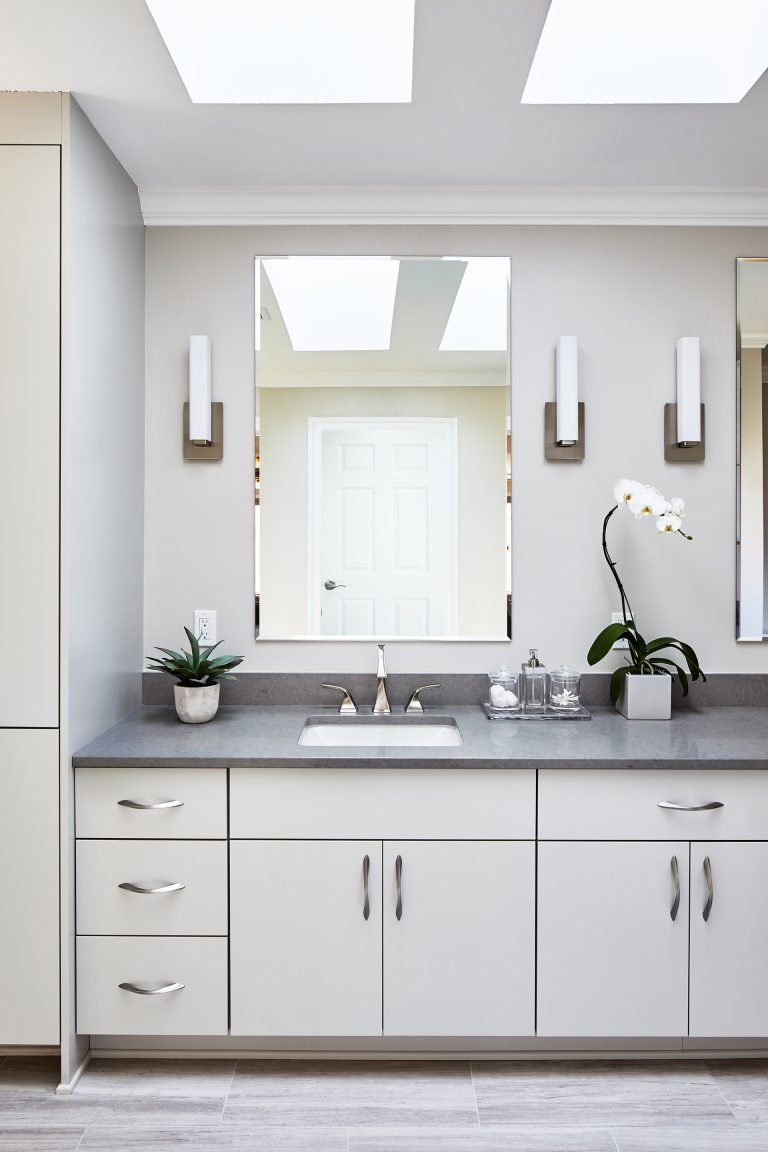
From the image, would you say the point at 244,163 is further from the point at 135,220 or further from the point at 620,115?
the point at 620,115

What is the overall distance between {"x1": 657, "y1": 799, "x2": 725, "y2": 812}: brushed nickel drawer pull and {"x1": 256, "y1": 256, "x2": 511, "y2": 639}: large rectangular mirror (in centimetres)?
74

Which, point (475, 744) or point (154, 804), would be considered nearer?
point (154, 804)

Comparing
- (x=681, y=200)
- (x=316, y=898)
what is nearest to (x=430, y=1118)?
(x=316, y=898)

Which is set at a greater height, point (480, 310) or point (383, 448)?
point (480, 310)

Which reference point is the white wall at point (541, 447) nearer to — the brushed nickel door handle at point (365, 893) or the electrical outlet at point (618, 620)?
the electrical outlet at point (618, 620)

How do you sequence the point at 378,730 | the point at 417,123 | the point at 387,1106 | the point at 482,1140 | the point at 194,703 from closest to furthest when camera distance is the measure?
the point at 482,1140
the point at 387,1106
the point at 417,123
the point at 194,703
the point at 378,730

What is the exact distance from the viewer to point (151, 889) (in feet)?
6.02

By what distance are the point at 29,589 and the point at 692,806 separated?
5.65ft

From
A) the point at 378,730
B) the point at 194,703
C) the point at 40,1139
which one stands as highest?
the point at 194,703

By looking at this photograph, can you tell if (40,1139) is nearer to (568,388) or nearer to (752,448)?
(568,388)

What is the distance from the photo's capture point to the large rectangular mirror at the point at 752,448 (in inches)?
94.2

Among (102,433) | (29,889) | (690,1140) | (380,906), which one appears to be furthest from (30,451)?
(690,1140)

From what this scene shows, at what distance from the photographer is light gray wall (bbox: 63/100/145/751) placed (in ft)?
6.06

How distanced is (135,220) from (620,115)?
1433 millimetres
